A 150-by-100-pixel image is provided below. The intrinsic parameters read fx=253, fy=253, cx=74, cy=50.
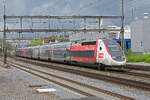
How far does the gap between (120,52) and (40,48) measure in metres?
28.2

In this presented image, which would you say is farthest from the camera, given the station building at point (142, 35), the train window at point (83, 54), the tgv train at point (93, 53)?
the station building at point (142, 35)

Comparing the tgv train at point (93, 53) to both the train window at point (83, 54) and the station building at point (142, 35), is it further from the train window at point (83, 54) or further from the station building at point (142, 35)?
the station building at point (142, 35)

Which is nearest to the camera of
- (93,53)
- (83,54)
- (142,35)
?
(93,53)

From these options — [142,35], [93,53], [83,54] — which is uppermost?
[142,35]

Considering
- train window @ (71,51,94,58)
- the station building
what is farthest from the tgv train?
the station building

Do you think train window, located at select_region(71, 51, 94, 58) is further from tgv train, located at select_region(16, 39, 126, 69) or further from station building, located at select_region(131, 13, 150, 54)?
station building, located at select_region(131, 13, 150, 54)

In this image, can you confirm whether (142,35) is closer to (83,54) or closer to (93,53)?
(83,54)

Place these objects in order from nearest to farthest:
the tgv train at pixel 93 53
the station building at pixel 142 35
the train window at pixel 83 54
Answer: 1. the tgv train at pixel 93 53
2. the train window at pixel 83 54
3. the station building at pixel 142 35

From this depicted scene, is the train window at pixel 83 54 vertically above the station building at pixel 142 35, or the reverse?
the station building at pixel 142 35

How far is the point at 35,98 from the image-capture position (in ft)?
32.2

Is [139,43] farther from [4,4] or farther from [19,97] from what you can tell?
[19,97]

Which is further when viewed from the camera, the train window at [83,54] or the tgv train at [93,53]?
the train window at [83,54]

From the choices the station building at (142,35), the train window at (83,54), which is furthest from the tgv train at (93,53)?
the station building at (142,35)

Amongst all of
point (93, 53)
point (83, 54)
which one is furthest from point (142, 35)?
point (93, 53)
